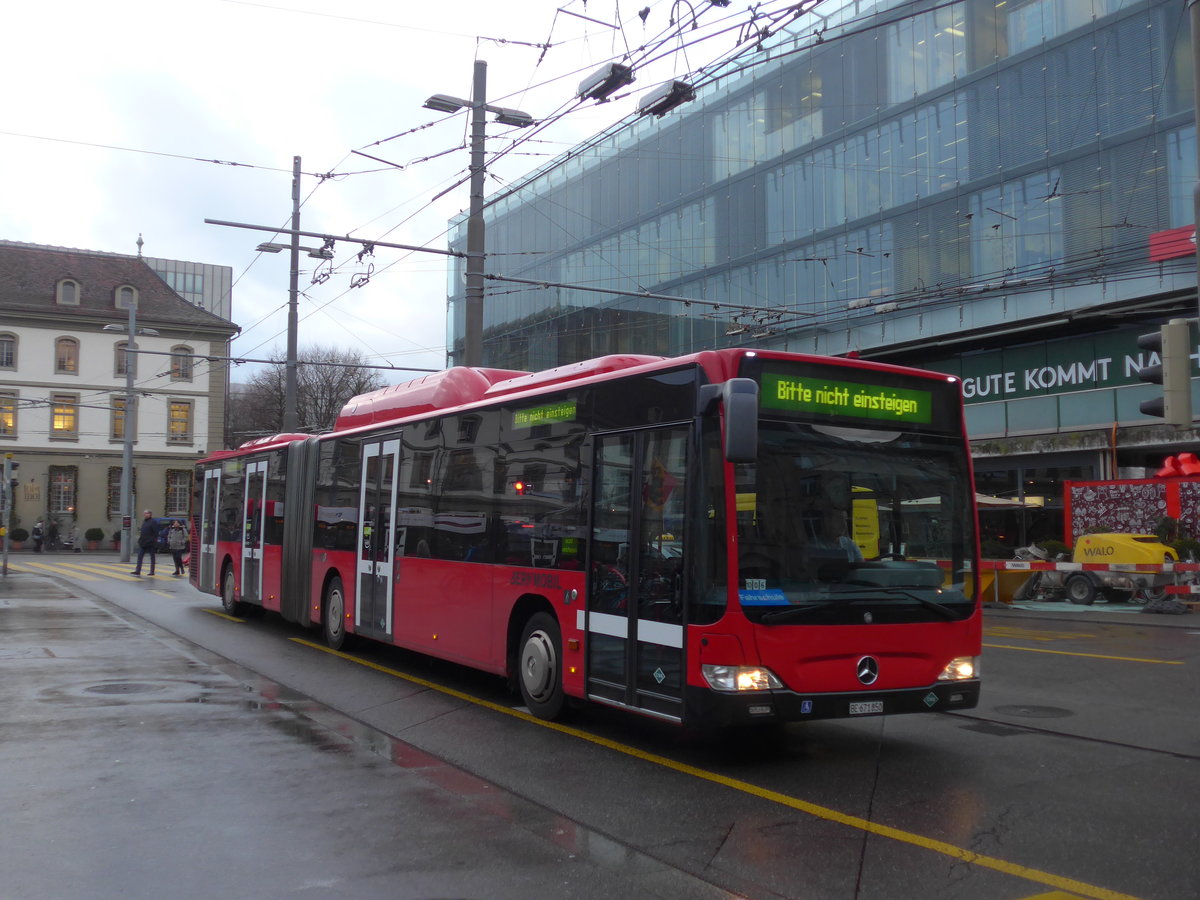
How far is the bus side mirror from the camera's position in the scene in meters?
6.78

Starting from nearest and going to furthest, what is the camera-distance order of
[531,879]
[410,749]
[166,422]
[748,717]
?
[531,879] < [748,717] < [410,749] < [166,422]

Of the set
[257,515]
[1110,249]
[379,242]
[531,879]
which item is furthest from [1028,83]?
[531,879]

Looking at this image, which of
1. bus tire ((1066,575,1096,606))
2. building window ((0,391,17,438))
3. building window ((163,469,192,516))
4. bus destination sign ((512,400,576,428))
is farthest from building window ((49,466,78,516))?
bus destination sign ((512,400,576,428))

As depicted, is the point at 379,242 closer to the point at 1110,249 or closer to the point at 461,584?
the point at 461,584

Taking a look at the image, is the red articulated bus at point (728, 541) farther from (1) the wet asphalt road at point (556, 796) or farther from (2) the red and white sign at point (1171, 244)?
(2) the red and white sign at point (1171, 244)

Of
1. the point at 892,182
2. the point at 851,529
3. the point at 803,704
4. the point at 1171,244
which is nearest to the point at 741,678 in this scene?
the point at 803,704

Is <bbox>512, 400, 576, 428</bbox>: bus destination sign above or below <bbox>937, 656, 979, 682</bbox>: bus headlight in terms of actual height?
above

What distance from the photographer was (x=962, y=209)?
30719 millimetres

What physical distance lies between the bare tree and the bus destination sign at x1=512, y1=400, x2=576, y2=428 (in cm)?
4870

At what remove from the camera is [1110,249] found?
27359mm

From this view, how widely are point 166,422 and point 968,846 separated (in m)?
64.5

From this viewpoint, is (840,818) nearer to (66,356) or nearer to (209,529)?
(209,529)

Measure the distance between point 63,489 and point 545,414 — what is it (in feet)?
196

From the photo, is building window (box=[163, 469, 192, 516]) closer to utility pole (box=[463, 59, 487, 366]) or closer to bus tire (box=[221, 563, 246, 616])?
bus tire (box=[221, 563, 246, 616])
